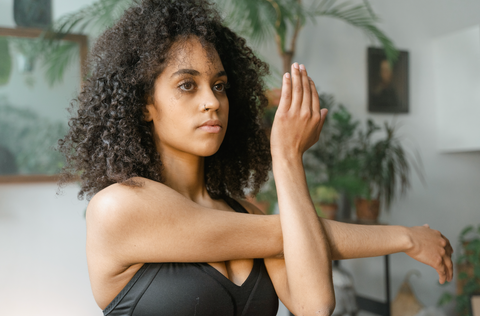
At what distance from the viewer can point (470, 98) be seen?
9.92 feet

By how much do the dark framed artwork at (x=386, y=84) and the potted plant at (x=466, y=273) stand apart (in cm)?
103

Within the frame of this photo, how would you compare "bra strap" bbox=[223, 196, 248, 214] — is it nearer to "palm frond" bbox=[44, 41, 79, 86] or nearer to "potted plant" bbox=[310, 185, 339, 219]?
"potted plant" bbox=[310, 185, 339, 219]

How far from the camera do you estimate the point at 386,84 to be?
3084mm

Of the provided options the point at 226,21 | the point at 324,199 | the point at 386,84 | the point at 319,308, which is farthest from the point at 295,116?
the point at 386,84

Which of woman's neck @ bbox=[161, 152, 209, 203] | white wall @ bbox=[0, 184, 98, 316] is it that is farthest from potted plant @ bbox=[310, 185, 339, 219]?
woman's neck @ bbox=[161, 152, 209, 203]

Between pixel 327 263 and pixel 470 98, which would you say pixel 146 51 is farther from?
pixel 470 98

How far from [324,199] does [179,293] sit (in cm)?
175

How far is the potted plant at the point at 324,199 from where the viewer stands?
7.96 ft

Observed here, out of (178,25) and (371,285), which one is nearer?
(178,25)

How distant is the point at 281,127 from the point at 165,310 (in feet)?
1.40

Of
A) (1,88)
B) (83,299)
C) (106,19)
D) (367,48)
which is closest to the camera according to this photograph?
(106,19)

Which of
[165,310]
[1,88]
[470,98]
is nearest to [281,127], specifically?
[165,310]

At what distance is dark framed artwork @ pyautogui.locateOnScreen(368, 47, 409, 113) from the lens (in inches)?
119

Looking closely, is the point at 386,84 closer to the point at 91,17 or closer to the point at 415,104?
the point at 415,104
